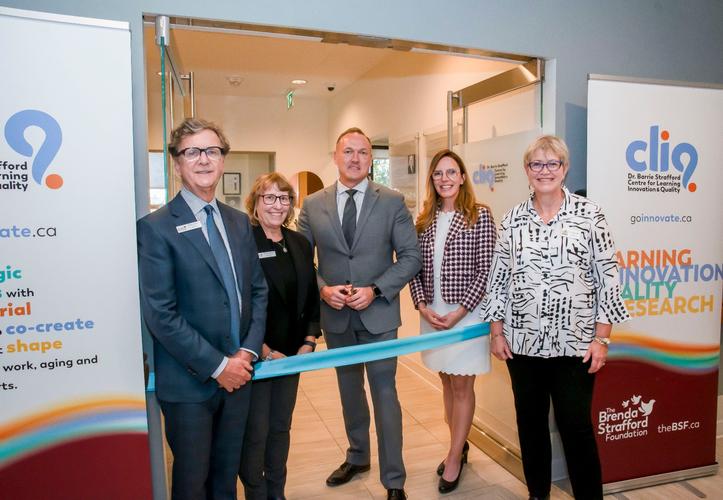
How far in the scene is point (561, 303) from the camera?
2172 mm

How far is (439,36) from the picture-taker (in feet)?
8.04

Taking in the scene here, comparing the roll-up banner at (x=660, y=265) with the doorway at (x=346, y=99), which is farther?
the doorway at (x=346, y=99)

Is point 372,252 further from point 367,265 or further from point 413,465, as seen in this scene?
point 413,465

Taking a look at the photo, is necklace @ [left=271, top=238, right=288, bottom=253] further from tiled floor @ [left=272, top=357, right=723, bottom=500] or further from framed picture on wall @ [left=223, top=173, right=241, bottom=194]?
framed picture on wall @ [left=223, top=173, right=241, bottom=194]

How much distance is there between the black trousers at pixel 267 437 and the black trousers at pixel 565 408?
0.98m

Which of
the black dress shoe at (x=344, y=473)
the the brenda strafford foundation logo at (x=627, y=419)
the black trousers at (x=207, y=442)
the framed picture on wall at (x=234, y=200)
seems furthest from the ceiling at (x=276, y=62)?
the black dress shoe at (x=344, y=473)

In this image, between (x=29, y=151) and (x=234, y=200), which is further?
(x=234, y=200)

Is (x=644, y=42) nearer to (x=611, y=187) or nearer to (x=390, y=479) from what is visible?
(x=611, y=187)

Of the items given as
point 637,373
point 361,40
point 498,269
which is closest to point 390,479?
point 498,269

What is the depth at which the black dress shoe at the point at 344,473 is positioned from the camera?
284 cm

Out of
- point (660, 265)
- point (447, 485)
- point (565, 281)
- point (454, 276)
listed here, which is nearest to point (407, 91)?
point (454, 276)

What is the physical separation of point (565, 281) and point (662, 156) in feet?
3.49

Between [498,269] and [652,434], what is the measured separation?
4.34 feet

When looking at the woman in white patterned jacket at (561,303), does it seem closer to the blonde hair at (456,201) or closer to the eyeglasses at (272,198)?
the blonde hair at (456,201)
